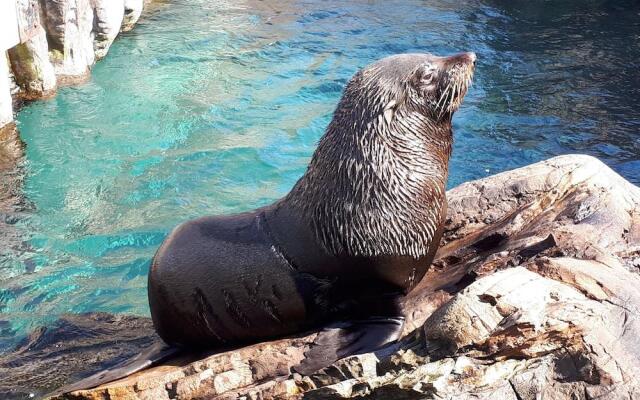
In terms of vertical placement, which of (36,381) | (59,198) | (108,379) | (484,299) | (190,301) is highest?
(484,299)

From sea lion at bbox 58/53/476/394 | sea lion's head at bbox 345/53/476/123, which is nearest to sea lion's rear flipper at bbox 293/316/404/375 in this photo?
sea lion at bbox 58/53/476/394

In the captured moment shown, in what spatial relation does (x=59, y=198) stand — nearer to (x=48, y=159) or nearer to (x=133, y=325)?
(x=48, y=159)

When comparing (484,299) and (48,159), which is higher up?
(484,299)

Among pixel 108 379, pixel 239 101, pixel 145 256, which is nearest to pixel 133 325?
pixel 108 379

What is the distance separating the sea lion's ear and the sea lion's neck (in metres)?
0.02

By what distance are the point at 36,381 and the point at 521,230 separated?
3202 millimetres

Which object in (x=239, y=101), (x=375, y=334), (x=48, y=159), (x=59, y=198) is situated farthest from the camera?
(x=239, y=101)

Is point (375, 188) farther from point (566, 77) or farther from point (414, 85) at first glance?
point (566, 77)

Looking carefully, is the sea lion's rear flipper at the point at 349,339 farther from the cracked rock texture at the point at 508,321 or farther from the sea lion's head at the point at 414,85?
the sea lion's head at the point at 414,85

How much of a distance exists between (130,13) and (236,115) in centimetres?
429

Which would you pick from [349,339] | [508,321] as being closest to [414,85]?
[349,339]

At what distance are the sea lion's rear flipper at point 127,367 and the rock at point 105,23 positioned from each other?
28.9ft

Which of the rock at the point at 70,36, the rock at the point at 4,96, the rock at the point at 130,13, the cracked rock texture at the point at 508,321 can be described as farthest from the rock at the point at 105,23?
the cracked rock texture at the point at 508,321

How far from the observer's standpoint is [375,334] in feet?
13.9
